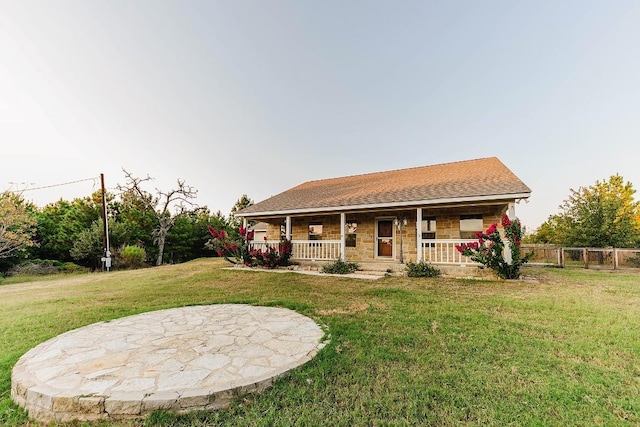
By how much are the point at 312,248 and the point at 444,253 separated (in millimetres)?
5217

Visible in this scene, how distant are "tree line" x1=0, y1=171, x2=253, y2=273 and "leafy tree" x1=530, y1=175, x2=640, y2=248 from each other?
989 inches

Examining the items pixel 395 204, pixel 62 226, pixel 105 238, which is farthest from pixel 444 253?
pixel 62 226

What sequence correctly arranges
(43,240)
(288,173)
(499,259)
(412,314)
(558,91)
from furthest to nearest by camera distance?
(288,173), (43,240), (558,91), (499,259), (412,314)

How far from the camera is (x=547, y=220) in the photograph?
64.2 ft

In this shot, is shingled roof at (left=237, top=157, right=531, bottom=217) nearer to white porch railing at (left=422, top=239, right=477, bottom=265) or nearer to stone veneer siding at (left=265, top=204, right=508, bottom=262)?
stone veneer siding at (left=265, top=204, right=508, bottom=262)

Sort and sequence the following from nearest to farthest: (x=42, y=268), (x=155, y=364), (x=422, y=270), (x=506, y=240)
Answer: (x=155, y=364) < (x=506, y=240) < (x=422, y=270) < (x=42, y=268)

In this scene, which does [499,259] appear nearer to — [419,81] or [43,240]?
[419,81]

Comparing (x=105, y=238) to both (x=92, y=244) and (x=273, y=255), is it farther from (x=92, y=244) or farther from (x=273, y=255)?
(x=273, y=255)

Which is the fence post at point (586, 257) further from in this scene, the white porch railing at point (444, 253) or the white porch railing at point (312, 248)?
the white porch railing at point (312, 248)

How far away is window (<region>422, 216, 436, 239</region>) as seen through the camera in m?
10.7

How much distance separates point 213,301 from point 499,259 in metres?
7.92

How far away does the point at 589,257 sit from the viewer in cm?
1245

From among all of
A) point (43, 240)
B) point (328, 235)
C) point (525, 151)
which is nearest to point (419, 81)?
point (525, 151)

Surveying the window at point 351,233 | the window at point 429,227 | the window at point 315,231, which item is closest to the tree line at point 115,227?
the window at point 315,231
